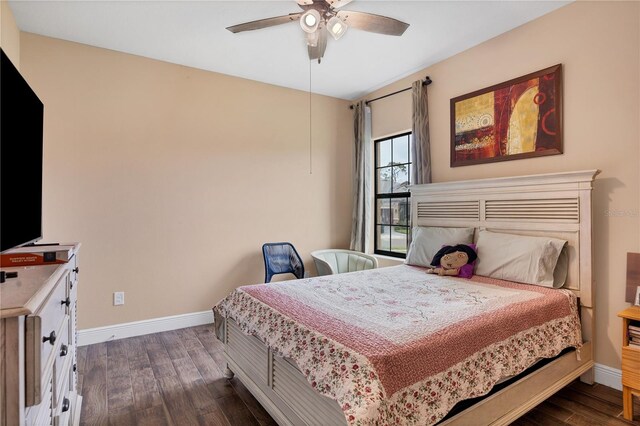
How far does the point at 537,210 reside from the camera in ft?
8.46

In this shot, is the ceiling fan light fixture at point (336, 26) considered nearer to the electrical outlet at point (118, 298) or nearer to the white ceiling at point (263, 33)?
the white ceiling at point (263, 33)

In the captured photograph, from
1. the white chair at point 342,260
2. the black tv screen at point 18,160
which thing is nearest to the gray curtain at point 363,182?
the white chair at point 342,260

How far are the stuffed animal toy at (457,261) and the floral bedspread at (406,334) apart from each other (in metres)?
0.14

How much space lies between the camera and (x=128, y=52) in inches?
127

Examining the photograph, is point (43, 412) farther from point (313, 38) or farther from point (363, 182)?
point (363, 182)

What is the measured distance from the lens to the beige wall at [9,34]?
234cm

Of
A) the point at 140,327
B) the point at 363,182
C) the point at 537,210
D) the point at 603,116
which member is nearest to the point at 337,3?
the point at 603,116

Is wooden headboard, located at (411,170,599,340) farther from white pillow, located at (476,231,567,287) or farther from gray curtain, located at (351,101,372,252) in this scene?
gray curtain, located at (351,101,372,252)

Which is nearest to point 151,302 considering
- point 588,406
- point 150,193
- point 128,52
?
point 150,193

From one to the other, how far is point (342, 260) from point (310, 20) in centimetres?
281

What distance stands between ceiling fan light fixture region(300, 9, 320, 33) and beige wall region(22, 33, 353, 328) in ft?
6.24

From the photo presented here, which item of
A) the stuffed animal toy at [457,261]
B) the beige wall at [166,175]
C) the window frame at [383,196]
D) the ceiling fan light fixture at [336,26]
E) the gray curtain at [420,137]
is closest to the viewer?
the ceiling fan light fixture at [336,26]

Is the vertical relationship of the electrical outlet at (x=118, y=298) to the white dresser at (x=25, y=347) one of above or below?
below

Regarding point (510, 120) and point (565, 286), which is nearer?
point (565, 286)
